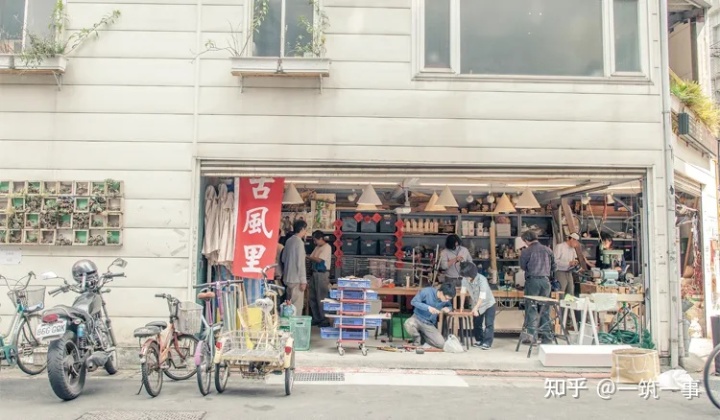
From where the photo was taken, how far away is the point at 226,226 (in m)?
9.08

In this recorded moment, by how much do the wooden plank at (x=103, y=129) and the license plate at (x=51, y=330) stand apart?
328 cm

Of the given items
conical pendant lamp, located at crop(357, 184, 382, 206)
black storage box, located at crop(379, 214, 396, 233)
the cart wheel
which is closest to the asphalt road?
the cart wheel

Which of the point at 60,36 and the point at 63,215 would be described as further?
the point at 60,36

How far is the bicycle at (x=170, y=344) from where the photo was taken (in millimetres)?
6473

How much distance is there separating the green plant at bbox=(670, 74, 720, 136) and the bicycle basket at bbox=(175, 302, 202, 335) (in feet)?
27.9

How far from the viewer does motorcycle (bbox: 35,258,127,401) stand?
6.25 m

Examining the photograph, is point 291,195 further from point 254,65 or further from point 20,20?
point 20,20

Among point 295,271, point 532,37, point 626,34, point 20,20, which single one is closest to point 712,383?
point 626,34

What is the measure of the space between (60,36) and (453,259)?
762cm

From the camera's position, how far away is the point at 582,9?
911cm

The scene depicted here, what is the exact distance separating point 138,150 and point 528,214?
28.2ft

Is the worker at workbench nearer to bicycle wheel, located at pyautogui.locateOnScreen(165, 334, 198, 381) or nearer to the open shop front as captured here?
the open shop front

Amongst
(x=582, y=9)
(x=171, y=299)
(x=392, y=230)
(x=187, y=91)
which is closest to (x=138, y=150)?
(x=187, y=91)

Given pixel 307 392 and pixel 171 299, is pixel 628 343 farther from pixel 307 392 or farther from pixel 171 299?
pixel 171 299
